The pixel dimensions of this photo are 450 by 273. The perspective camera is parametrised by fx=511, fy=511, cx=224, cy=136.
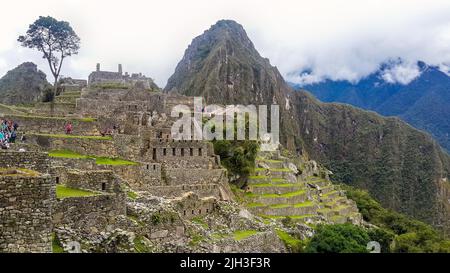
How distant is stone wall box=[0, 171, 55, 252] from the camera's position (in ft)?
31.0

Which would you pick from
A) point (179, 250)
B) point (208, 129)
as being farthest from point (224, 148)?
point (179, 250)

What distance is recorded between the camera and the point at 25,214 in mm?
9602

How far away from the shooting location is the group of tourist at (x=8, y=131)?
20.6 metres

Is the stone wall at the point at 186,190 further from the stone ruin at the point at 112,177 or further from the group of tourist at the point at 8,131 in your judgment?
the group of tourist at the point at 8,131

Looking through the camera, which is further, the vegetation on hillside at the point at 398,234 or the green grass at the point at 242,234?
the vegetation on hillside at the point at 398,234

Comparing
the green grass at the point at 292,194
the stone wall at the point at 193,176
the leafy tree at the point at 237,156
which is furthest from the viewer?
the green grass at the point at 292,194

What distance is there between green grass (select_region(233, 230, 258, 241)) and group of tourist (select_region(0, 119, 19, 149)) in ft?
33.0

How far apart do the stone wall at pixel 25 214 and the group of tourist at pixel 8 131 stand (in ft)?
35.6

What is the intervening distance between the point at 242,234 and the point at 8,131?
11457 millimetres

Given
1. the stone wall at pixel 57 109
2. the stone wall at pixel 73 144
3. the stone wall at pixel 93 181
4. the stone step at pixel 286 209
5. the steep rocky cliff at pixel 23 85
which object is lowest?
the stone step at pixel 286 209

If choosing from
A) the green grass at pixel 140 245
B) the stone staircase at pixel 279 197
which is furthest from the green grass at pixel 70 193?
the stone staircase at pixel 279 197

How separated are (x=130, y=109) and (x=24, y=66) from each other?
27933mm
